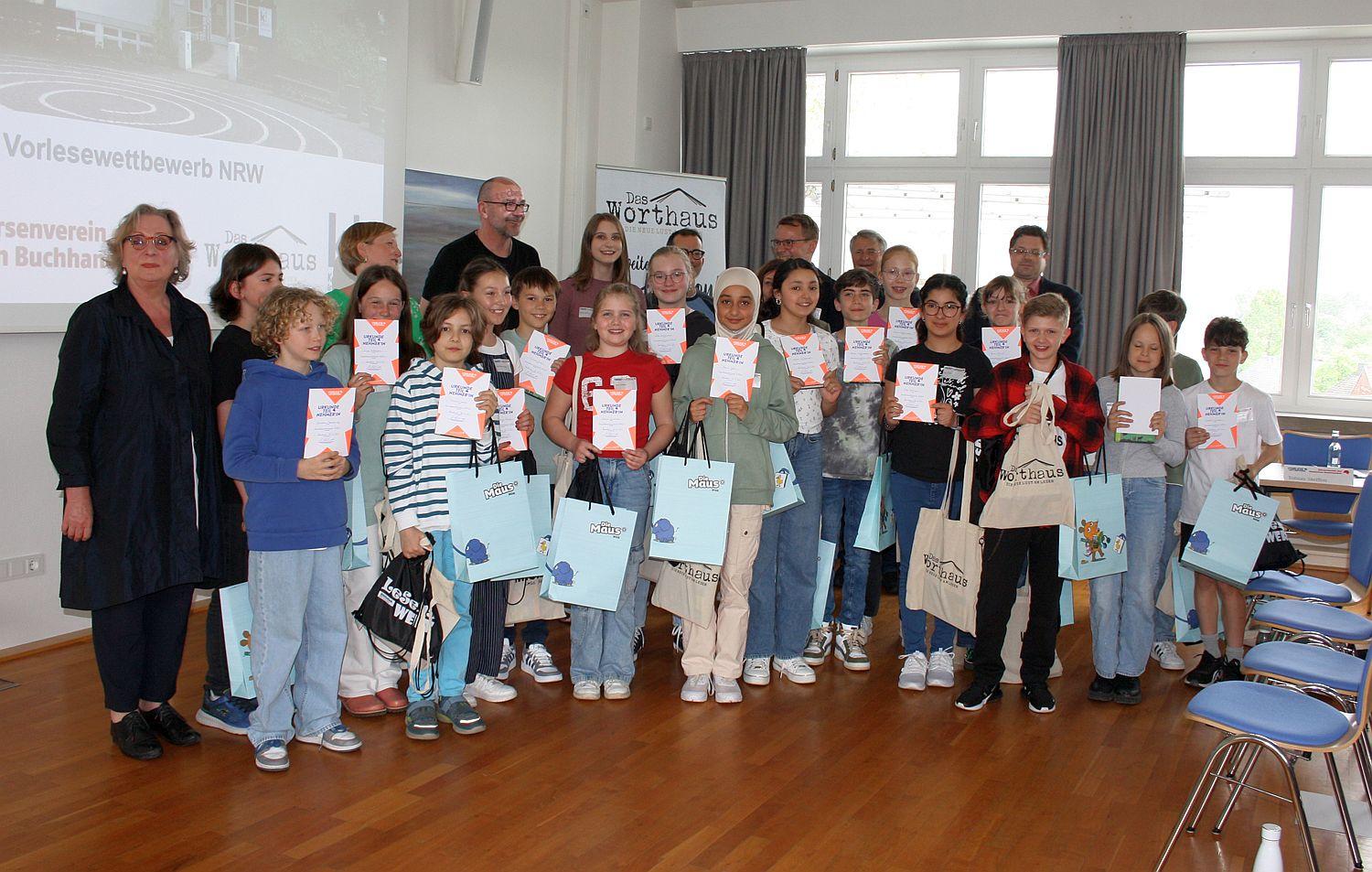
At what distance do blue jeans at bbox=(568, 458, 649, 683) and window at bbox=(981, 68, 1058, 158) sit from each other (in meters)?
5.74

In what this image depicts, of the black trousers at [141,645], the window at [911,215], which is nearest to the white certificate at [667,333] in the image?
the black trousers at [141,645]

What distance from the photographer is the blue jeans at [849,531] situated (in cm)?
450

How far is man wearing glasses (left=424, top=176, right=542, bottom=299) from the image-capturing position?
4.71 metres

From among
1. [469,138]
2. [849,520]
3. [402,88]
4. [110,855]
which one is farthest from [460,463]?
[469,138]

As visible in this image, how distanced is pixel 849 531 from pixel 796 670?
652 mm

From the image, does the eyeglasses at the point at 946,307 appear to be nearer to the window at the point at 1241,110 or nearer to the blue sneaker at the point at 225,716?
the blue sneaker at the point at 225,716

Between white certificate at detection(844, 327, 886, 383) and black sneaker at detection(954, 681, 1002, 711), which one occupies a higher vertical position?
white certificate at detection(844, 327, 886, 383)

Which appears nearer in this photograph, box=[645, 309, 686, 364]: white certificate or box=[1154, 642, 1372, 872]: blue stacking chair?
box=[1154, 642, 1372, 872]: blue stacking chair

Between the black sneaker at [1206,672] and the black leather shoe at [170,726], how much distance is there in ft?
12.2

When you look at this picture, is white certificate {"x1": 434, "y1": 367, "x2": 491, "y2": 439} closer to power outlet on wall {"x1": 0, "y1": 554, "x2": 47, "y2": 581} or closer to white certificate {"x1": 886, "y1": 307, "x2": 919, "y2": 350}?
white certificate {"x1": 886, "y1": 307, "x2": 919, "y2": 350}

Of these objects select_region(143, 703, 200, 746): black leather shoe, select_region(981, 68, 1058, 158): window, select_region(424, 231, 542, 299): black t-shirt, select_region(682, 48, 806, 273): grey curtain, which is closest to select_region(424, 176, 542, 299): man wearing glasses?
select_region(424, 231, 542, 299): black t-shirt

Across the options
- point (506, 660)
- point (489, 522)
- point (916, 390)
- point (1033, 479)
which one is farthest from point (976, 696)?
point (489, 522)

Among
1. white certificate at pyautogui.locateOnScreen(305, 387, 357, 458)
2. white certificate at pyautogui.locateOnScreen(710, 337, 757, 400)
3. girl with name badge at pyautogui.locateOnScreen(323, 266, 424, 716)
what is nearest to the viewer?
white certificate at pyautogui.locateOnScreen(305, 387, 357, 458)

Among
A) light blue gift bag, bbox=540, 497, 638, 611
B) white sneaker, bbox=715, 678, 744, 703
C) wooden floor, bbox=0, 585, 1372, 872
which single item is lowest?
wooden floor, bbox=0, 585, 1372, 872
